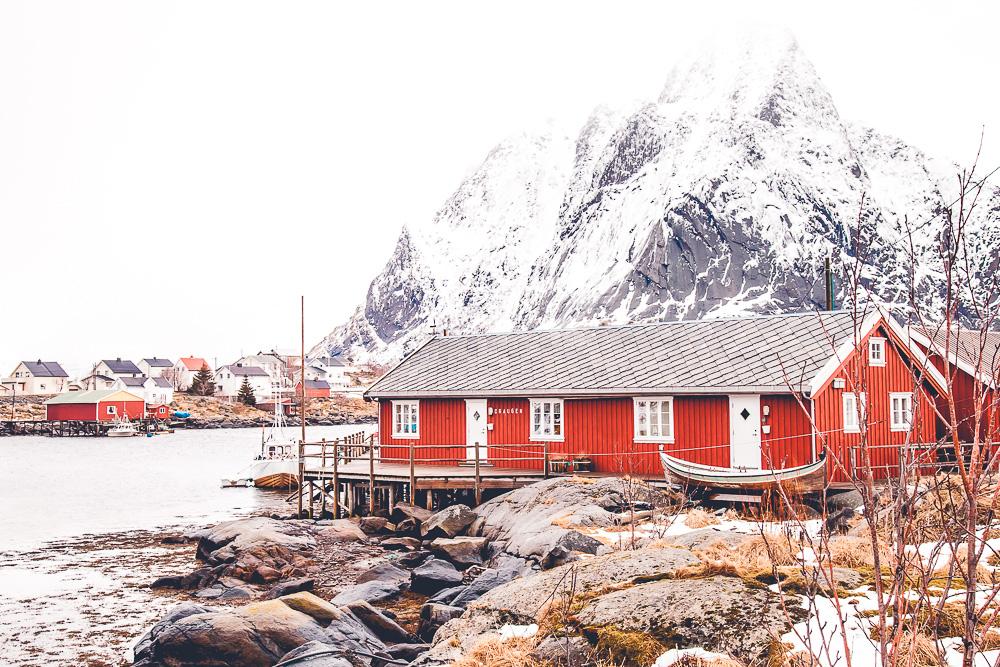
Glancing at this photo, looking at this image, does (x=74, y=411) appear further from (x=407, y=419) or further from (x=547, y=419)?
(x=547, y=419)

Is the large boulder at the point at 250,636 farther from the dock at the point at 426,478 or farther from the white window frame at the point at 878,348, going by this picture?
the white window frame at the point at 878,348

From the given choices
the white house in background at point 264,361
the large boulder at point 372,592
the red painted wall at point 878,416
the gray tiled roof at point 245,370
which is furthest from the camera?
the white house in background at point 264,361

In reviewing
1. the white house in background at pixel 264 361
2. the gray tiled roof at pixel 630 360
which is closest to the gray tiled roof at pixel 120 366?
the white house in background at pixel 264 361

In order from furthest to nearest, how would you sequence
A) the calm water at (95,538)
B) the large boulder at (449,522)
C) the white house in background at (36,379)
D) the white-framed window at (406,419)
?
1. the white house in background at (36,379)
2. the white-framed window at (406,419)
3. the large boulder at (449,522)
4. the calm water at (95,538)

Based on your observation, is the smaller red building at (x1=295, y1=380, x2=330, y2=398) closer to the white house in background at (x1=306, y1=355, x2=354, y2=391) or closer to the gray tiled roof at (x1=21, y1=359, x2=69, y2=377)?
the white house in background at (x1=306, y1=355, x2=354, y2=391)

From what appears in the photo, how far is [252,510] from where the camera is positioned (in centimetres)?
3934

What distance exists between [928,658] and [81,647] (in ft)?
51.0

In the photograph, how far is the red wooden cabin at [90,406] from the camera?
11744 cm

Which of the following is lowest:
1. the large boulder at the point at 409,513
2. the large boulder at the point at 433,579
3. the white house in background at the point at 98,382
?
the large boulder at the point at 433,579

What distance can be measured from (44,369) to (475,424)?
14673cm

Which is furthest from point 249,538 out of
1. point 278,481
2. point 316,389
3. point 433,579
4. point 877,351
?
point 316,389

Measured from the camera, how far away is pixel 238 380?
170375 mm

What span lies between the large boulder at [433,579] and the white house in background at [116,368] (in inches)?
6225

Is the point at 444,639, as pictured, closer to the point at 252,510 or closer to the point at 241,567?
the point at 241,567
